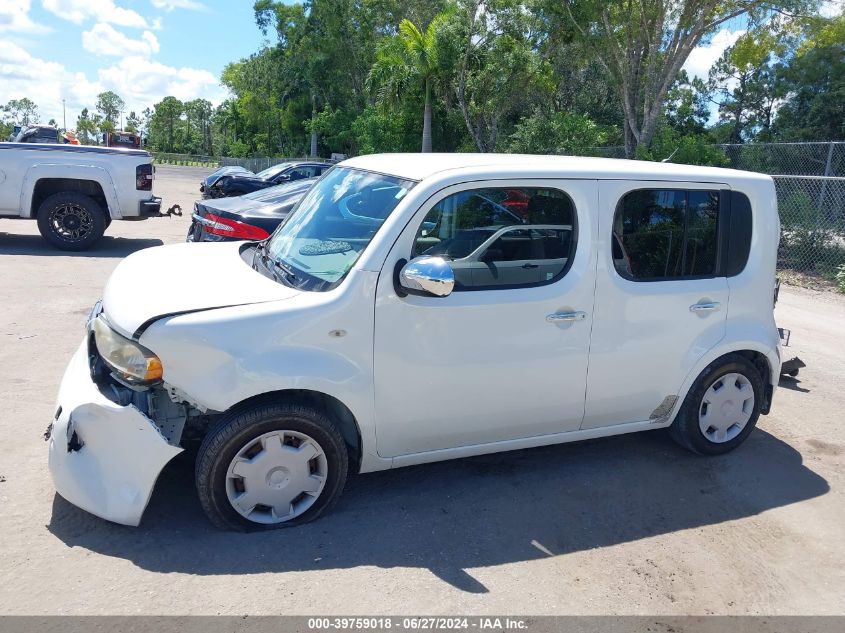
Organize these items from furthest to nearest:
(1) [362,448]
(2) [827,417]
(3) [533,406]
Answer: (2) [827,417], (3) [533,406], (1) [362,448]

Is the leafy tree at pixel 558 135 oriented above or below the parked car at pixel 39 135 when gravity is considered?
above

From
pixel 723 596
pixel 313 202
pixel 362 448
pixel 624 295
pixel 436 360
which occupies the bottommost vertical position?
pixel 723 596

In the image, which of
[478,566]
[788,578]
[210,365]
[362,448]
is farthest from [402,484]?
[788,578]

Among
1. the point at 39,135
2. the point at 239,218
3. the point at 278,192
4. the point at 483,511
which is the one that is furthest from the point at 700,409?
the point at 39,135

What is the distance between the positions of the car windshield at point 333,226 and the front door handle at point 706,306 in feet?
6.43

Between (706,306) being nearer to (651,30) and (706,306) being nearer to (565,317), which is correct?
(565,317)

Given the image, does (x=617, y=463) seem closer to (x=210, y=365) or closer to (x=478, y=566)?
(x=478, y=566)

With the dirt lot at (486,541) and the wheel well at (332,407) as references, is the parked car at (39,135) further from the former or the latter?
the wheel well at (332,407)

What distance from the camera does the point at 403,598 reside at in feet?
10.3

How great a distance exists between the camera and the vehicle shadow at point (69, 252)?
11.2m

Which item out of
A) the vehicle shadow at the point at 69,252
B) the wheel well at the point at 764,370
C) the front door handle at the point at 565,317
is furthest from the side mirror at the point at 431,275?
the vehicle shadow at the point at 69,252

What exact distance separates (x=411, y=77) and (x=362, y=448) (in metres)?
25.3

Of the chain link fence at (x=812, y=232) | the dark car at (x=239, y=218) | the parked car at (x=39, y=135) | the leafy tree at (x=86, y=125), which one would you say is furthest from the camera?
the leafy tree at (x=86, y=125)

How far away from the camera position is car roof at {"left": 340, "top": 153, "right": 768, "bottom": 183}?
3855 mm
